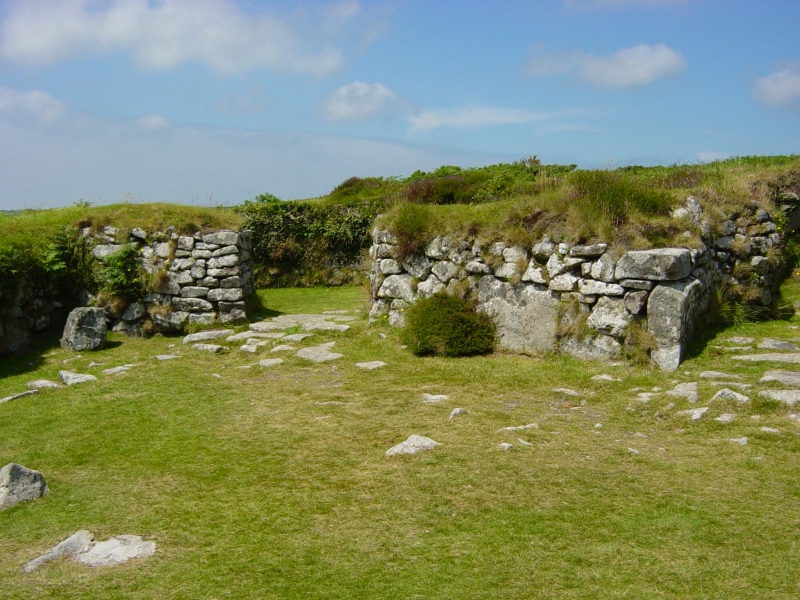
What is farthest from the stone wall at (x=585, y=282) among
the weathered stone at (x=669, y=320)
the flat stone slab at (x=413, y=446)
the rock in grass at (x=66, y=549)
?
the rock in grass at (x=66, y=549)

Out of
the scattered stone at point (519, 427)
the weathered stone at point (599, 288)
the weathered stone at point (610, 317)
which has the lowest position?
the scattered stone at point (519, 427)

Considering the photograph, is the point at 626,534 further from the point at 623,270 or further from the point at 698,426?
the point at 623,270

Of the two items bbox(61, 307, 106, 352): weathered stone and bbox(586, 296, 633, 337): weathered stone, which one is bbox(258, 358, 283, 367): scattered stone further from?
bbox(586, 296, 633, 337): weathered stone

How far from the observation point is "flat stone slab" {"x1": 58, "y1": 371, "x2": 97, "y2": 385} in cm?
945

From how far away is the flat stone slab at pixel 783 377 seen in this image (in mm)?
7180

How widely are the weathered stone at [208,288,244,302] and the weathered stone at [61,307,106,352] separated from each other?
1.88m

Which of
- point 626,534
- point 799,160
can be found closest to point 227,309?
point 626,534

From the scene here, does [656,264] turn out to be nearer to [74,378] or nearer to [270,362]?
[270,362]

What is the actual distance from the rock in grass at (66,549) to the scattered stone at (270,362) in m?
5.20

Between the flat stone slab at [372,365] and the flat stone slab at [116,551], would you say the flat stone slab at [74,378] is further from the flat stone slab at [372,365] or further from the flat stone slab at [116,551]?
the flat stone slab at [116,551]

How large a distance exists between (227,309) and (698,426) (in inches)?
334

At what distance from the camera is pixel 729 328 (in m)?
9.88

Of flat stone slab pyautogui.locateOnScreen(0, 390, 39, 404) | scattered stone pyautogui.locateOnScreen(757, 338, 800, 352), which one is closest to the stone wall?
scattered stone pyautogui.locateOnScreen(757, 338, 800, 352)

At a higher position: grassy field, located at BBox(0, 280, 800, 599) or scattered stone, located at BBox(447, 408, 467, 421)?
scattered stone, located at BBox(447, 408, 467, 421)
